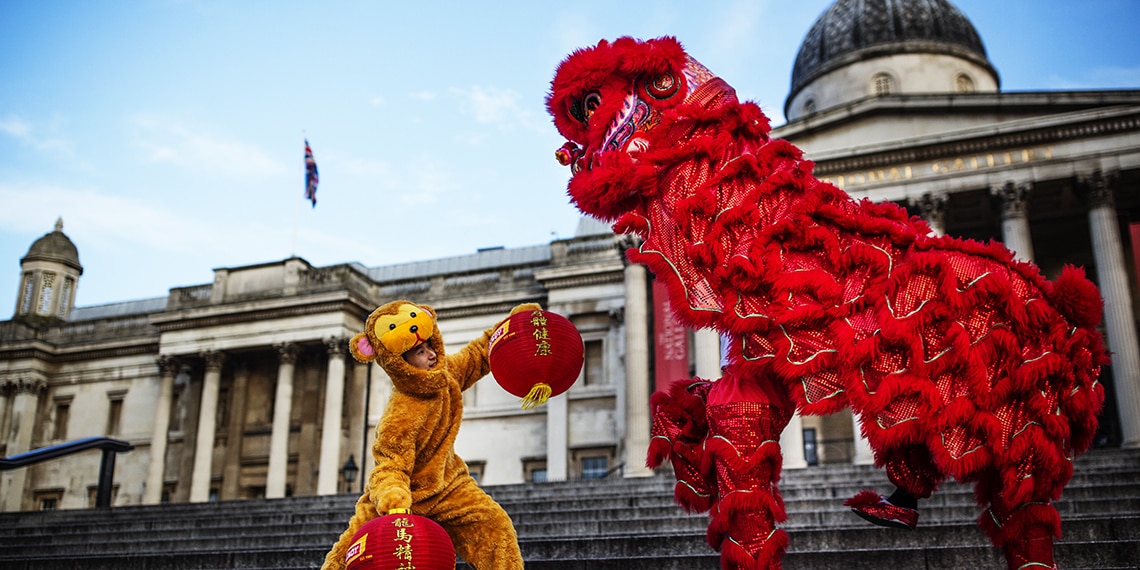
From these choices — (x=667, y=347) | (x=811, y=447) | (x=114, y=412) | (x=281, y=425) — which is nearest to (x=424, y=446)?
(x=667, y=347)

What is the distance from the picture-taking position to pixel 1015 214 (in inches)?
798

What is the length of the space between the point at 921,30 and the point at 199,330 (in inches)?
962

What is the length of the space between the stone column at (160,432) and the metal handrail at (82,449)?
14542 mm

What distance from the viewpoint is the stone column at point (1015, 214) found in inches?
792

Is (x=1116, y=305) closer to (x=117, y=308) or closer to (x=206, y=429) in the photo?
(x=206, y=429)

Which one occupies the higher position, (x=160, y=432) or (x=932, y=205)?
(x=932, y=205)

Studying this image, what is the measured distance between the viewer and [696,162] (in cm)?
415

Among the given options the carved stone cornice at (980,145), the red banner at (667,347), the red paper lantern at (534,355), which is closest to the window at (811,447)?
the red banner at (667,347)

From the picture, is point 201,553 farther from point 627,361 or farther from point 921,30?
point 921,30

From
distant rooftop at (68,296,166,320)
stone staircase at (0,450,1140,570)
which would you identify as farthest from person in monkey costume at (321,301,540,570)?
distant rooftop at (68,296,166,320)

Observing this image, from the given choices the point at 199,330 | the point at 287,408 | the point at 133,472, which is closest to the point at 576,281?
the point at 287,408

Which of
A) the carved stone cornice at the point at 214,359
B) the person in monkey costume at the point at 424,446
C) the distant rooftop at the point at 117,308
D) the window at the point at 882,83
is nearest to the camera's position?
the person in monkey costume at the point at 424,446

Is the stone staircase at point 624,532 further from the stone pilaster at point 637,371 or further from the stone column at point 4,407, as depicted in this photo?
the stone column at point 4,407

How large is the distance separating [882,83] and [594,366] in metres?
12.0
